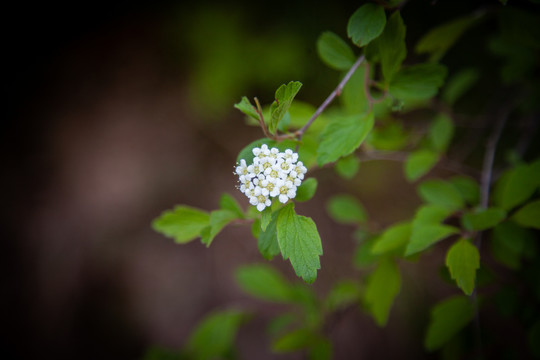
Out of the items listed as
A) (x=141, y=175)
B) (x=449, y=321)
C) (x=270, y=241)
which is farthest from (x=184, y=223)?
(x=141, y=175)

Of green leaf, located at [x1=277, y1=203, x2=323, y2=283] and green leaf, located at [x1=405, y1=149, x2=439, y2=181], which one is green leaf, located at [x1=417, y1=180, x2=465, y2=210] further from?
green leaf, located at [x1=277, y1=203, x2=323, y2=283]

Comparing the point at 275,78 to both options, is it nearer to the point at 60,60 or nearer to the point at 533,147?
the point at 533,147

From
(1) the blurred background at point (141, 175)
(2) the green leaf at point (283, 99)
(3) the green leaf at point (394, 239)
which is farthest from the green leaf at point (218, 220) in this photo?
(1) the blurred background at point (141, 175)

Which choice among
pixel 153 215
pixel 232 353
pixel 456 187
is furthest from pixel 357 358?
pixel 153 215

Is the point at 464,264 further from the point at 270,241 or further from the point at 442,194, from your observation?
the point at 270,241

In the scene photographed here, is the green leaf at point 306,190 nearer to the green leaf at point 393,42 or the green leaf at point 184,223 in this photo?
the green leaf at point 184,223

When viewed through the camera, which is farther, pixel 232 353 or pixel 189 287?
pixel 189 287
